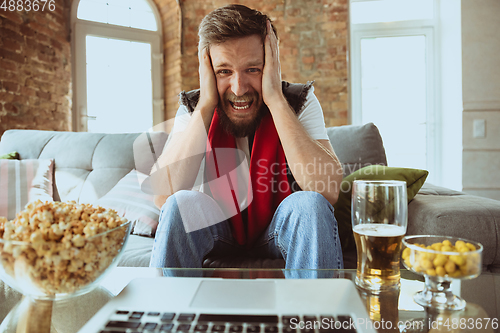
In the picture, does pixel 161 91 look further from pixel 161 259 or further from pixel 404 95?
pixel 161 259

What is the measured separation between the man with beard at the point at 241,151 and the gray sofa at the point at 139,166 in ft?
0.48

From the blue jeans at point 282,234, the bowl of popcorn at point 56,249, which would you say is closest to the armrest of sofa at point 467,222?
the blue jeans at point 282,234

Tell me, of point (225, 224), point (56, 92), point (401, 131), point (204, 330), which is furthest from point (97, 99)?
point (204, 330)

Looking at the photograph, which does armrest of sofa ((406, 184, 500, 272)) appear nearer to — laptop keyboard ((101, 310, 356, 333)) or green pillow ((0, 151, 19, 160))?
laptop keyboard ((101, 310, 356, 333))

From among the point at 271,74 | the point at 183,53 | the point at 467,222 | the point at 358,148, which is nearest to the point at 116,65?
the point at 183,53

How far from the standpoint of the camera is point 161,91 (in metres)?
3.50

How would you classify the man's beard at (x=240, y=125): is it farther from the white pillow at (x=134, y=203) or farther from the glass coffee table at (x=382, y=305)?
the glass coffee table at (x=382, y=305)

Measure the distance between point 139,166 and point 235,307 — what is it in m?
1.29

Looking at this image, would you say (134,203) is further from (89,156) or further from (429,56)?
(429,56)

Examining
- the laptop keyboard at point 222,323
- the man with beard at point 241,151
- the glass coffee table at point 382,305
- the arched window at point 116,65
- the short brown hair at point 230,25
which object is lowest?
the glass coffee table at point 382,305

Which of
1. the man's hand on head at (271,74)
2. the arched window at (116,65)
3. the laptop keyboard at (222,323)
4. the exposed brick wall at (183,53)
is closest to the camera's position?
the laptop keyboard at (222,323)

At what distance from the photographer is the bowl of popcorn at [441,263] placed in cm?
50

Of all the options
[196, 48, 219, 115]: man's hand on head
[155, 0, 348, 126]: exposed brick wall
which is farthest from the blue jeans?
[155, 0, 348, 126]: exposed brick wall

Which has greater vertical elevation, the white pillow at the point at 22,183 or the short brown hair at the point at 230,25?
the short brown hair at the point at 230,25
